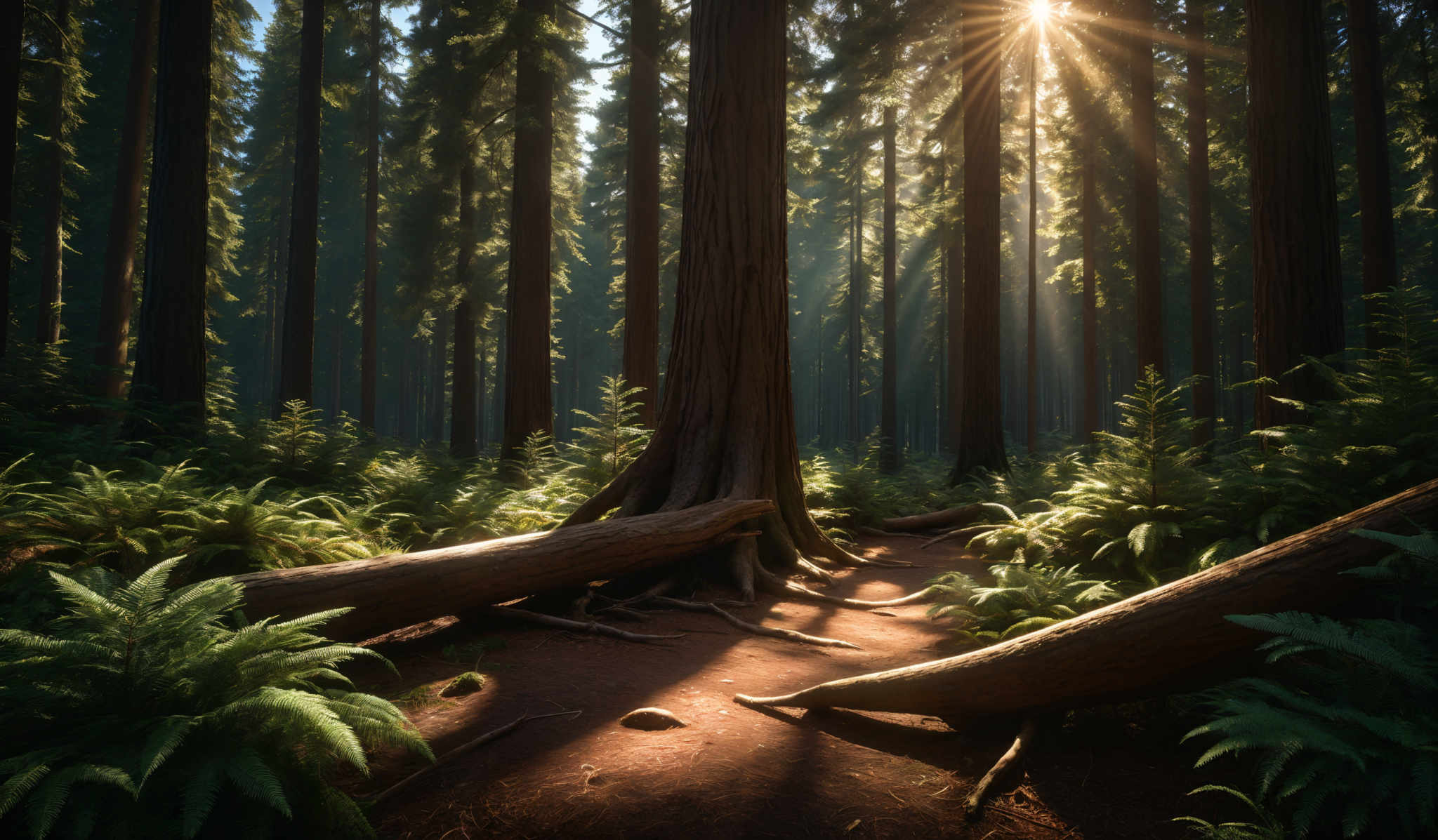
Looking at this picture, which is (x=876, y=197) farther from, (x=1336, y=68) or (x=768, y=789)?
(x=768, y=789)

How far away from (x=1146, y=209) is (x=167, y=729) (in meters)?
16.5

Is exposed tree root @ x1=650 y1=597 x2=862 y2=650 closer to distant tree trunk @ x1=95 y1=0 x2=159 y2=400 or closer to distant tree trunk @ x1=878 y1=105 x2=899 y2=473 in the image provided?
distant tree trunk @ x1=95 y1=0 x2=159 y2=400

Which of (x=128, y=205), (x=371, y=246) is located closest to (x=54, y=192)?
(x=128, y=205)

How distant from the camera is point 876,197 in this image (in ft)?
97.0

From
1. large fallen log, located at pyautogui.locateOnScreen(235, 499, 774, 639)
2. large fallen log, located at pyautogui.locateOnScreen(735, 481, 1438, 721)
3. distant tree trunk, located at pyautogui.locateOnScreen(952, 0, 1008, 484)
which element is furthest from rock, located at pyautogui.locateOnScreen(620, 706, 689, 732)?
distant tree trunk, located at pyautogui.locateOnScreen(952, 0, 1008, 484)

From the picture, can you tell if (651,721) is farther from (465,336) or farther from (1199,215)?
(1199,215)

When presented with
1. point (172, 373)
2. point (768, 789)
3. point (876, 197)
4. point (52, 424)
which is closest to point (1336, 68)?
point (876, 197)

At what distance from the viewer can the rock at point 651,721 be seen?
301cm

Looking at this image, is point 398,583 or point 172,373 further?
point 172,373

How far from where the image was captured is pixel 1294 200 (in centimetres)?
627

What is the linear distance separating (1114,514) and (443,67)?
1815cm

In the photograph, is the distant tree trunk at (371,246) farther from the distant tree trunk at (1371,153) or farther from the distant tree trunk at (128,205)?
the distant tree trunk at (1371,153)

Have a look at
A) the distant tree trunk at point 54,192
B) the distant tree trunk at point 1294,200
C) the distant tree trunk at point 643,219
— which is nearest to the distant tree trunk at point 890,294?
the distant tree trunk at point 643,219

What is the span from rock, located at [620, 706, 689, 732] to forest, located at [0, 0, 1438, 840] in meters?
0.02
